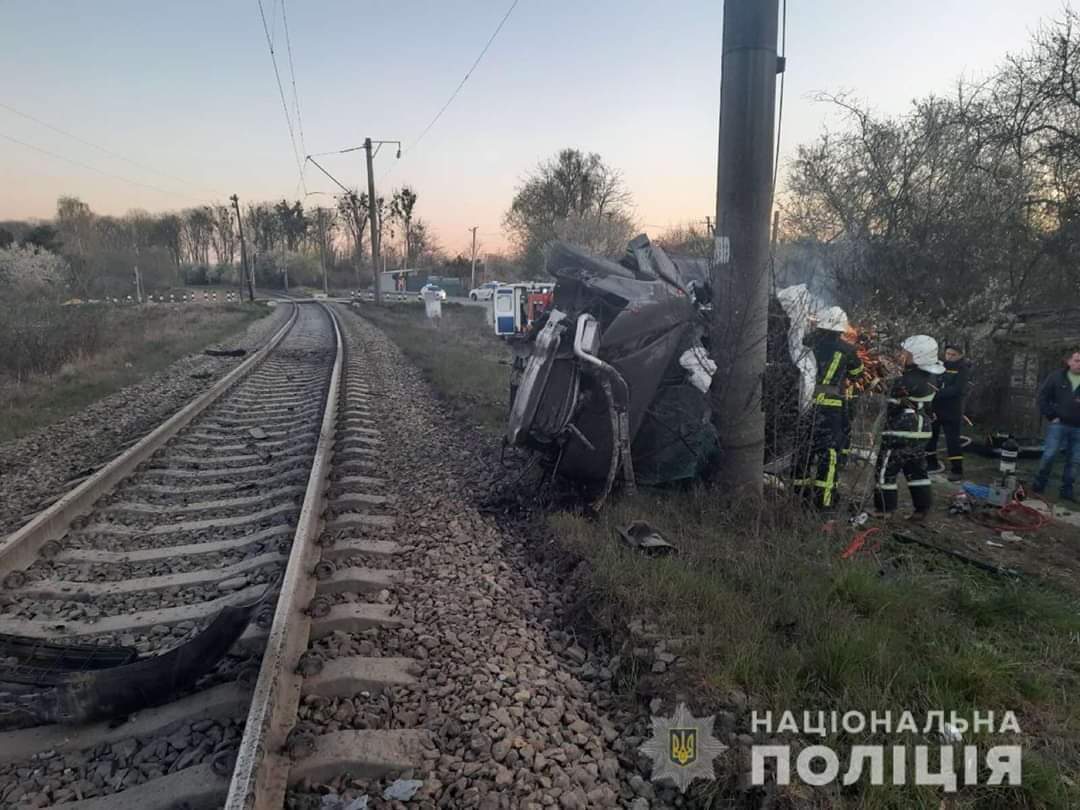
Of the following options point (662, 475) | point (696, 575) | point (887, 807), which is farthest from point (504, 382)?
point (887, 807)

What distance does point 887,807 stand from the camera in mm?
2242

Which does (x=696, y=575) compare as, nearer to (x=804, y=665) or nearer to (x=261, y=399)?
(x=804, y=665)

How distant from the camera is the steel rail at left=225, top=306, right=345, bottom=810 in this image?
2.14 meters

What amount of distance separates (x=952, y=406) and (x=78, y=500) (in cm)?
880

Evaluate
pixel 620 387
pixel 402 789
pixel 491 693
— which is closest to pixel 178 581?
pixel 491 693

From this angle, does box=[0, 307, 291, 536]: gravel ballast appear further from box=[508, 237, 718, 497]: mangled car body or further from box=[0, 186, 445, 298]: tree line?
box=[0, 186, 445, 298]: tree line

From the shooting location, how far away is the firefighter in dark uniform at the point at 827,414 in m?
5.55

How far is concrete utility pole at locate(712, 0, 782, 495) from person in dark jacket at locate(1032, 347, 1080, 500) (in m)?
4.11

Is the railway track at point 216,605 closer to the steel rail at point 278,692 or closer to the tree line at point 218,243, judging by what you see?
the steel rail at point 278,692

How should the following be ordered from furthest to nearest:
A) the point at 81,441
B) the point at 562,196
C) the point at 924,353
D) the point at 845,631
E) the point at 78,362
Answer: the point at 562,196 → the point at 78,362 → the point at 81,441 → the point at 924,353 → the point at 845,631

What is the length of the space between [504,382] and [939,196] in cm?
874

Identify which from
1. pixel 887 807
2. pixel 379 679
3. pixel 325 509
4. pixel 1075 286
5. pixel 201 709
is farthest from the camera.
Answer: pixel 1075 286

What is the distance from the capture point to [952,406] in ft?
25.9

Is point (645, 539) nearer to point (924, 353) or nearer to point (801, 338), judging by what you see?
point (801, 338)
